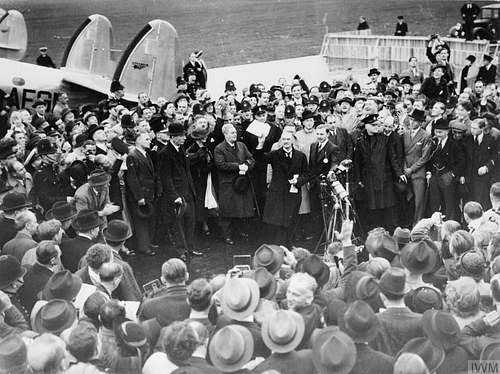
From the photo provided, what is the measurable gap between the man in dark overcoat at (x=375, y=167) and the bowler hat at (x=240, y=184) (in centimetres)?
139

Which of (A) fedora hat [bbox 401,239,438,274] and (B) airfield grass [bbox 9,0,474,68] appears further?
(B) airfield grass [bbox 9,0,474,68]

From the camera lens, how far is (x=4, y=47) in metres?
11.8

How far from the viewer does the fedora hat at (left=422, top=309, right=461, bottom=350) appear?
3195 mm

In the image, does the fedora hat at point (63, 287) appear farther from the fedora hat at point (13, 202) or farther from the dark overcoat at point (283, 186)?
the dark overcoat at point (283, 186)

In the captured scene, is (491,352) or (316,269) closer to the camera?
(491,352)

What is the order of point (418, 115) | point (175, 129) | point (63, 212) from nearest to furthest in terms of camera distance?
point (63, 212), point (175, 129), point (418, 115)

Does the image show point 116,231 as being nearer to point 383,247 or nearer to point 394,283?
point 383,247

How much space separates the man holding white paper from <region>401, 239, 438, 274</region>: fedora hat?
3359 millimetres

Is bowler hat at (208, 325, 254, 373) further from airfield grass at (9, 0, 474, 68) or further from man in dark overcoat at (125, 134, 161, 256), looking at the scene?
airfield grass at (9, 0, 474, 68)

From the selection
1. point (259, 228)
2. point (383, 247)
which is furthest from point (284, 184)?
point (383, 247)

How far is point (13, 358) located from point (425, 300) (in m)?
2.25

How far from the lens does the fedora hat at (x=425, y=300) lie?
365 centimetres

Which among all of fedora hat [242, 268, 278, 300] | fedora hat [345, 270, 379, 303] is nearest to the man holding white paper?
fedora hat [242, 268, 278, 300]

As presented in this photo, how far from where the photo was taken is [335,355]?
2.92 m
